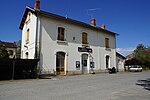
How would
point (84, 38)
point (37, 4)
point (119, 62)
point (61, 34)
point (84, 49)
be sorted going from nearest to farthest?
1. point (61, 34)
2. point (37, 4)
3. point (84, 49)
4. point (84, 38)
5. point (119, 62)

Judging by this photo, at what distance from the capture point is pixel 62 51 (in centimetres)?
1889

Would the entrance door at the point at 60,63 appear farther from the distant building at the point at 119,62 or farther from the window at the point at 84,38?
the distant building at the point at 119,62

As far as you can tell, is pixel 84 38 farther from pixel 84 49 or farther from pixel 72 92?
pixel 72 92

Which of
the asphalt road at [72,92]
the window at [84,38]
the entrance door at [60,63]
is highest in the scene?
the window at [84,38]

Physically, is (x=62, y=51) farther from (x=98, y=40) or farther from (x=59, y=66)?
(x=98, y=40)

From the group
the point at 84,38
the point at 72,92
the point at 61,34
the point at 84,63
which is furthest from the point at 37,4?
the point at 72,92

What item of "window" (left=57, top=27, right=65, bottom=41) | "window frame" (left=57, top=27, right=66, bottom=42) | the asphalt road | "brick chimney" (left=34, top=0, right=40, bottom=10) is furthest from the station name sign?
the asphalt road

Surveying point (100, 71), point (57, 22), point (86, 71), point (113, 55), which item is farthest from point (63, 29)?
point (113, 55)

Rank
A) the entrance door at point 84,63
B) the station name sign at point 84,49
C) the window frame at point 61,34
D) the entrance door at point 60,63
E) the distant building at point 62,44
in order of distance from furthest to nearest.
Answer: the entrance door at point 84,63
the station name sign at point 84,49
the window frame at point 61,34
the entrance door at point 60,63
the distant building at point 62,44

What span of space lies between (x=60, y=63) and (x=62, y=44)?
2.09m

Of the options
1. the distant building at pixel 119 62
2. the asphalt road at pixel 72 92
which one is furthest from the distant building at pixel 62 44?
the asphalt road at pixel 72 92

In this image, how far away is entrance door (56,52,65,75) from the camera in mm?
18578

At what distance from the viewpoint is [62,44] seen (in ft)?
62.3

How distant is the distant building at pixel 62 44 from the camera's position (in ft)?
57.1
